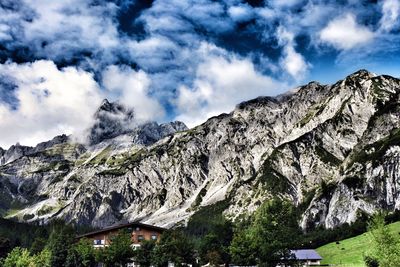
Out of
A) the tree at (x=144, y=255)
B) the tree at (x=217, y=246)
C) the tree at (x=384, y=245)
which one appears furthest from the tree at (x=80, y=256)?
the tree at (x=384, y=245)

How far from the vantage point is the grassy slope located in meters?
139

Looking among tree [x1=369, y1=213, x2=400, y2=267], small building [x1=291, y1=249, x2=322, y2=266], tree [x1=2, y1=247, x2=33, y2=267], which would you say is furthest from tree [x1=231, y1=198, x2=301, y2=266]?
tree [x1=2, y1=247, x2=33, y2=267]

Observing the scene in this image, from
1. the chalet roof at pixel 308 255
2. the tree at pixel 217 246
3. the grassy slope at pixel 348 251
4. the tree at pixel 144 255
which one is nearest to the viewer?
the tree at pixel 144 255

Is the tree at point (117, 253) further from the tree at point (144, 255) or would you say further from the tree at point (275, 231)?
the tree at point (275, 231)

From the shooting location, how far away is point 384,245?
7088cm

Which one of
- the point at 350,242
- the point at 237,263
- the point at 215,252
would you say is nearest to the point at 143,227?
the point at 215,252

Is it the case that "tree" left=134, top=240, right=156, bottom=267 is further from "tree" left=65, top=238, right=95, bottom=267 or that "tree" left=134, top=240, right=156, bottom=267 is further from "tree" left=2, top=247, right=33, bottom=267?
"tree" left=2, top=247, right=33, bottom=267

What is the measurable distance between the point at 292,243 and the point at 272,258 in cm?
594

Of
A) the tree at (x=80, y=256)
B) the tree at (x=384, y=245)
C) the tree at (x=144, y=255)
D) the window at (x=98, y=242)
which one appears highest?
the window at (x=98, y=242)

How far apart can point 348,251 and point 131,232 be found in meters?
85.1

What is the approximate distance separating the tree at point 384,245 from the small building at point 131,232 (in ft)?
393

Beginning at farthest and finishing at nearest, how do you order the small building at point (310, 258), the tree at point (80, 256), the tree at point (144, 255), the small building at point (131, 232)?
the small building at point (131, 232) → the small building at point (310, 258) → the tree at point (80, 256) → the tree at point (144, 255)

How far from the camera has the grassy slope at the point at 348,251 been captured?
457 feet

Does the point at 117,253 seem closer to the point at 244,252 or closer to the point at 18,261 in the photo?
the point at 244,252
